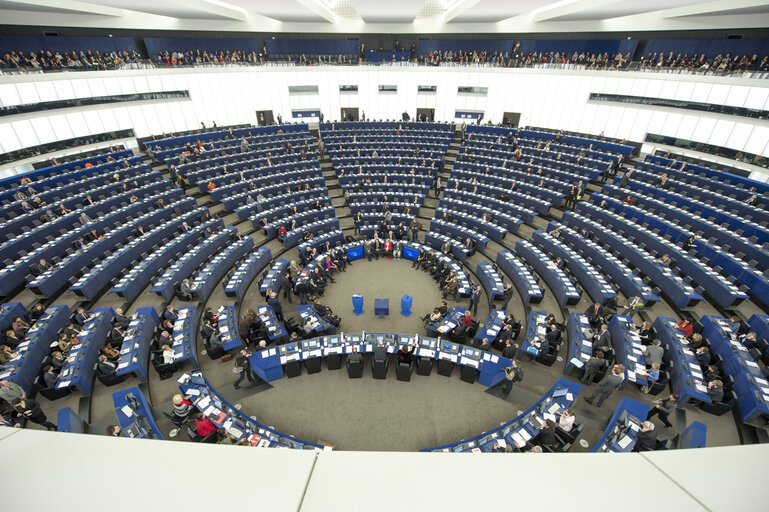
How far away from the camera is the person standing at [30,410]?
8.49 meters

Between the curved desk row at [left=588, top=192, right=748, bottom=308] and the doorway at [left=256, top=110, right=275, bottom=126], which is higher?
the doorway at [left=256, top=110, right=275, bottom=126]

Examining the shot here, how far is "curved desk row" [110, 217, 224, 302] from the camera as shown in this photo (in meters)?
13.8

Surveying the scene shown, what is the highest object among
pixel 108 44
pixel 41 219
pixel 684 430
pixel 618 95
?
pixel 108 44

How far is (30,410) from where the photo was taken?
28.4 feet

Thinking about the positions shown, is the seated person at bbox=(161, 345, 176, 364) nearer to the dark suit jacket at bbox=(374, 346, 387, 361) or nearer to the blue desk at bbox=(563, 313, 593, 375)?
the dark suit jacket at bbox=(374, 346, 387, 361)

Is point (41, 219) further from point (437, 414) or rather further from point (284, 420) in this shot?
point (437, 414)

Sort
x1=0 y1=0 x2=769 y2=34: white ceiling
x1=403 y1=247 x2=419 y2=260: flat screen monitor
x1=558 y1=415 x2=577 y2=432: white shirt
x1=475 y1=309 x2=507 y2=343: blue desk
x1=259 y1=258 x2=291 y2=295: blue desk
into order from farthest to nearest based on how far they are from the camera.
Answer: x1=0 y1=0 x2=769 y2=34: white ceiling
x1=403 y1=247 x2=419 y2=260: flat screen monitor
x1=259 y1=258 x2=291 y2=295: blue desk
x1=475 y1=309 x2=507 y2=343: blue desk
x1=558 y1=415 x2=577 y2=432: white shirt

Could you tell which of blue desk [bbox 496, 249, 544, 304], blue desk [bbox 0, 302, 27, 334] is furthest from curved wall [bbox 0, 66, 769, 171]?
blue desk [bbox 496, 249, 544, 304]

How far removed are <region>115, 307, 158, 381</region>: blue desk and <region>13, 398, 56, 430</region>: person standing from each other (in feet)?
5.90

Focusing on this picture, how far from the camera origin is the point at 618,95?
27297 mm

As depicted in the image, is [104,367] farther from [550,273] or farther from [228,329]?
[550,273]

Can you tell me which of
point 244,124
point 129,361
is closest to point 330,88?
point 244,124

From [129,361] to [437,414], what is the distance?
31.8ft

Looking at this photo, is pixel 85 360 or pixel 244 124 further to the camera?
pixel 244 124
